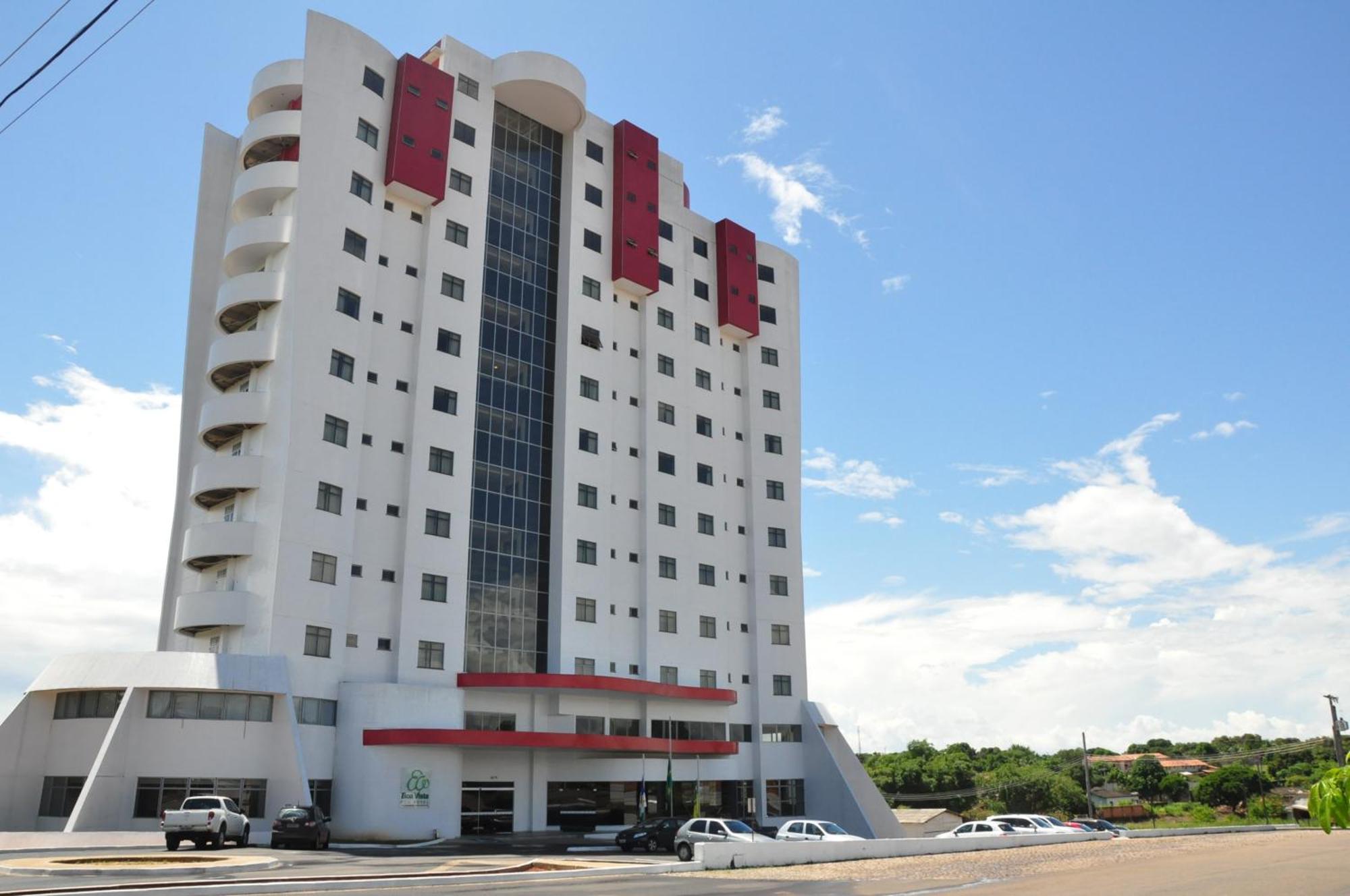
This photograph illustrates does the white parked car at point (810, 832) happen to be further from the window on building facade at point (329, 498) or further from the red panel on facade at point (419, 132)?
the red panel on facade at point (419, 132)

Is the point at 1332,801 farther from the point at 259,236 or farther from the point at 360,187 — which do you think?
the point at 360,187

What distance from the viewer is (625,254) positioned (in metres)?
68.4

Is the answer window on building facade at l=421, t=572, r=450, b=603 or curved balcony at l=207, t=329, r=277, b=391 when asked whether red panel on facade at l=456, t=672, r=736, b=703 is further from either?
curved balcony at l=207, t=329, r=277, b=391

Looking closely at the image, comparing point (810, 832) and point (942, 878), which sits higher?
point (810, 832)

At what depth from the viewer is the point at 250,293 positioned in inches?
2124

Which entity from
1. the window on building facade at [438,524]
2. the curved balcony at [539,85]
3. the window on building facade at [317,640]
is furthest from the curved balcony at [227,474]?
the curved balcony at [539,85]

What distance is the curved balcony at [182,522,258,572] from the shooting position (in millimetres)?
49719

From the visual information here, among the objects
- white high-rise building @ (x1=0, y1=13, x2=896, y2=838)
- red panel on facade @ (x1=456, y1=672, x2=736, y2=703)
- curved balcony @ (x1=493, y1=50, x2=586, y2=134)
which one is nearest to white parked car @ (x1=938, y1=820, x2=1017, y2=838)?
white high-rise building @ (x1=0, y1=13, x2=896, y2=838)

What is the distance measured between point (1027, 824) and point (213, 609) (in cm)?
3786

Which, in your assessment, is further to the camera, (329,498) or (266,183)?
(266,183)

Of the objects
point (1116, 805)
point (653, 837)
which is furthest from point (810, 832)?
point (1116, 805)

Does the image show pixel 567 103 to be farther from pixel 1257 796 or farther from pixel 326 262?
pixel 1257 796

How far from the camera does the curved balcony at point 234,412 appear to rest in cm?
5181

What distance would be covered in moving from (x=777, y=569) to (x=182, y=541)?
123ft
